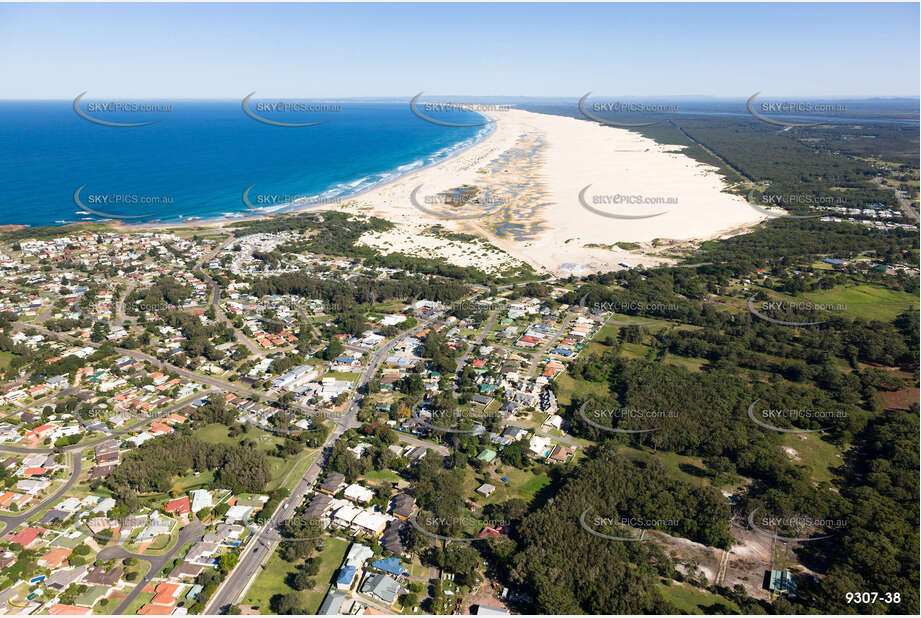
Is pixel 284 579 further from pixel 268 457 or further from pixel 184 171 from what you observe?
pixel 184 171

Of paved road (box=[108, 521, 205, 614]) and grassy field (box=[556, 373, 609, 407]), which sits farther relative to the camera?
grassy field (box=[556, 373, 609, 407])

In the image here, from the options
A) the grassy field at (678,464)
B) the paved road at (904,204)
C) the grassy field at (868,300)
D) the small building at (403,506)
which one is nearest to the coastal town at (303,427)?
the small building at (403,506)

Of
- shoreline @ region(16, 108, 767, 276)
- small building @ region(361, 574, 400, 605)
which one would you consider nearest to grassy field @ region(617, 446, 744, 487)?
small building @ region(361, 574, 400, 605)

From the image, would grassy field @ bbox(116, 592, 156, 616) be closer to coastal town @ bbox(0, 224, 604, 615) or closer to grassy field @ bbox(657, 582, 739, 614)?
coastal town @ bbox(0, 224, 604, 615)

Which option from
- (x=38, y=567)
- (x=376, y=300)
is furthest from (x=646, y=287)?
(x=38, y=567)

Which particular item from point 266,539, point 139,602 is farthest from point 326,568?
point 139,602

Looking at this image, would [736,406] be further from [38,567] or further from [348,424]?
[38,567]
